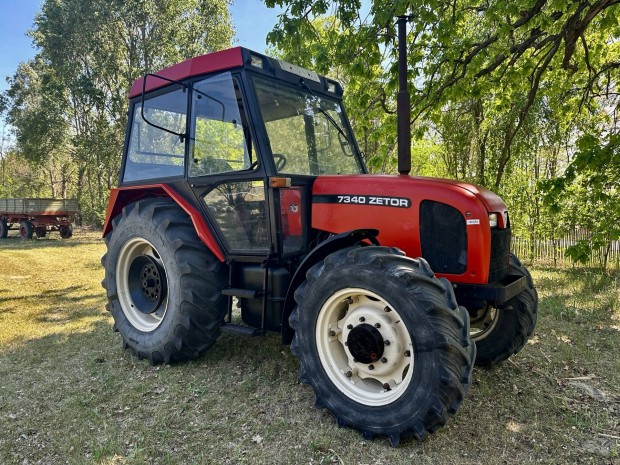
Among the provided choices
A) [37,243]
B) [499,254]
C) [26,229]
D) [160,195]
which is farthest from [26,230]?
[499,254]

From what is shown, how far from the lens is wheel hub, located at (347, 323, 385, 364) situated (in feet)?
8.20

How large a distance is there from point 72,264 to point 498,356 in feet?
30.5

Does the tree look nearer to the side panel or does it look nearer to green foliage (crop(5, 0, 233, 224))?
the side panel

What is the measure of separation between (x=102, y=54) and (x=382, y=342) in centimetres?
1733

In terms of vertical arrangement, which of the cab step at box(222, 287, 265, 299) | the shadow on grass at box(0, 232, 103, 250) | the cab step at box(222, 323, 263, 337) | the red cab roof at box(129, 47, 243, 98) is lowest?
the shadow on grass at box(0, 232, 103, 250)

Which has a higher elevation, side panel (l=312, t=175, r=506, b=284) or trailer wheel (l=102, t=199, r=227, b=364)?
side panel (l=312, t=175, r=506, b=284)

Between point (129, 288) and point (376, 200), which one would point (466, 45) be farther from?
point (129, 288)

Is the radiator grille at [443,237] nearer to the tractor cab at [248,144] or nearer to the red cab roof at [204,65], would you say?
the tractor cab at [248,144]

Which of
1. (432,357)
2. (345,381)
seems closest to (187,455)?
(345,381)

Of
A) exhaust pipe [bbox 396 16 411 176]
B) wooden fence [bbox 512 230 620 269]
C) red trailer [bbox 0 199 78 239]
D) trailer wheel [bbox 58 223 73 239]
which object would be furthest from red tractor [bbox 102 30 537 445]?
trailer wheel [bbox 58 223 73 239]

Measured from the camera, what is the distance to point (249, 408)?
2.86 metres

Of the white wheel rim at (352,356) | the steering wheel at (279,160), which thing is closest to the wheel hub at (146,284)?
the steering wheel at (279,160)

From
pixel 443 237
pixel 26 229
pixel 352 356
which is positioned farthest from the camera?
pixel 26 229

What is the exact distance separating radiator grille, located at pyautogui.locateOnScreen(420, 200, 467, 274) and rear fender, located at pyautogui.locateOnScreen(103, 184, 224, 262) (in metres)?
1.60
